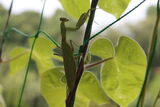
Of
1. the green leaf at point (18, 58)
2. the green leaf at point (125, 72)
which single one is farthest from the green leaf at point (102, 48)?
the green leaf at point (18, 58)

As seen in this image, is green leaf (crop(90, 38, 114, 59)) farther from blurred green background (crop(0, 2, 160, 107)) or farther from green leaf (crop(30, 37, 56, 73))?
blurred green background (crop(0, 2, 160, 107))

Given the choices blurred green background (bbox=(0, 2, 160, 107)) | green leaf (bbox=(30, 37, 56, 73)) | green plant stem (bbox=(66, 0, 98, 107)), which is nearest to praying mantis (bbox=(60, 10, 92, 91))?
green plant stem (bbox=(66, 0, 98, 107))

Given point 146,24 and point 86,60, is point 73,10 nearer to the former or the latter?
point 86,60

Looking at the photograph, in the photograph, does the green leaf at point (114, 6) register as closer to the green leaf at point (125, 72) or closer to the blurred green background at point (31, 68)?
the green leaf at point (125, 72)

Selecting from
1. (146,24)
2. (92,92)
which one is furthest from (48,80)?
(146,24)

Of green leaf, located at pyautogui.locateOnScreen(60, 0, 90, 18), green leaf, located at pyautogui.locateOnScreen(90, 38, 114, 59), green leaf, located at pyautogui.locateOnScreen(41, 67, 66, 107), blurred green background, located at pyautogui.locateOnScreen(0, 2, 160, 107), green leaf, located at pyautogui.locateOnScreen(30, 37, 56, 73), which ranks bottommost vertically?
blurred green background, located at pyautogui.locateOnScreen(0, 2, 160, 107)
